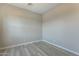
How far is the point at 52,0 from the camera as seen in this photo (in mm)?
930

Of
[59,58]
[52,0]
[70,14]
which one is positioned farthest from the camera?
[70,14]

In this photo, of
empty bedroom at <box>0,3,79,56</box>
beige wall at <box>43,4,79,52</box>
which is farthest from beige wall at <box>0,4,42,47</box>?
beige wall at <box>43,4,79,52</box>

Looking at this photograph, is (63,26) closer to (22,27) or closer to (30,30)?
(30,30)

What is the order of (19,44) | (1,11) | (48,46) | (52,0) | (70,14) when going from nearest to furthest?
(52,0) < (1,11) < (19,44) < (48,46) < (70,14)

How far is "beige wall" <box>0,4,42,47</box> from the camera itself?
2201mm

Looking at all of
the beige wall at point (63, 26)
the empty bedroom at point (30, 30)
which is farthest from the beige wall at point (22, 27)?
the beige wall at point (63, 26)

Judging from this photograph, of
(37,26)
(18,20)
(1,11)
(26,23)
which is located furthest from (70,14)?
(1,11)

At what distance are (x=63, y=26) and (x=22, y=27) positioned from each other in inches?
55.7

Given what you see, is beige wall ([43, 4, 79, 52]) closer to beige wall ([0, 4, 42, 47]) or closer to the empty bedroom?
the empty bedroom

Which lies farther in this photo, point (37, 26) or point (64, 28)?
point (64, 28)

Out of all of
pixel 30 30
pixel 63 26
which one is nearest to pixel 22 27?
pixel 30 30

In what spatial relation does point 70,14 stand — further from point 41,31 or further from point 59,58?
point 59,58

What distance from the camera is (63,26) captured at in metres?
2.98

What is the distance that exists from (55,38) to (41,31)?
976mm
